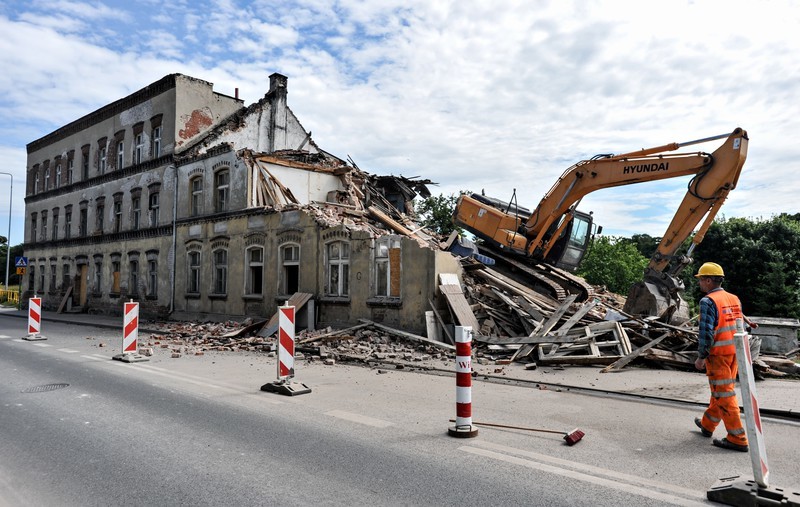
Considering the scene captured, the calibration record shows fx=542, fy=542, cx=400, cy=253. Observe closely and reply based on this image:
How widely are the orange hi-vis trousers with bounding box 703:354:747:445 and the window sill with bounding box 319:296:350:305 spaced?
11.8 metres

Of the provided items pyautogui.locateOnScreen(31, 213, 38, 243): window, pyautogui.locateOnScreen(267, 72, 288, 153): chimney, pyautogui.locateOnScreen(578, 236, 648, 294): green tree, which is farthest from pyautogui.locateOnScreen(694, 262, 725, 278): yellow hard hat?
pyautogui.locateOnScreen(31, 213, 38, 243): window

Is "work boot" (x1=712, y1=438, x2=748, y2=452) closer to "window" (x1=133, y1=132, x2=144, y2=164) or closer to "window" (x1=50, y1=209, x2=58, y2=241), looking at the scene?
"window" (x1=133, y1=132, x2=144, y2=164)

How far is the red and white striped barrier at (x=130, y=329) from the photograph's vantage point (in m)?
12.0

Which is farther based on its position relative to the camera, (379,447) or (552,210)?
(552,210)

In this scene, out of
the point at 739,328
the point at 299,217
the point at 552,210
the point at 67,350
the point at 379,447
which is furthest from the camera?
the point at 299,217

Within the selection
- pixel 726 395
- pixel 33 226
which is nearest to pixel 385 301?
pixel 726 395

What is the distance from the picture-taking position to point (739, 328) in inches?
179

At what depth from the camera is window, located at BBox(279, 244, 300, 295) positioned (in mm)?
18562

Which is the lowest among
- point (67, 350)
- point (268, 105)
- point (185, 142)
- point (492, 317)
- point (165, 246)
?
point (67, 350)

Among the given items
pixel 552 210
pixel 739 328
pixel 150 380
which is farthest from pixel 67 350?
pixel 739 328

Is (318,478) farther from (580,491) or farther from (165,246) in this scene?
(165,246)

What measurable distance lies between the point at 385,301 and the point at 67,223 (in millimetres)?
27122

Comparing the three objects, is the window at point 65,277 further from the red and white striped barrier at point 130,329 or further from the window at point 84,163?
the red and white striped barrier at point 130,329

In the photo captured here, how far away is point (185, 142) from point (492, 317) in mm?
17273
